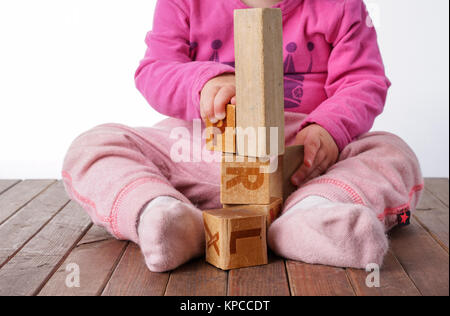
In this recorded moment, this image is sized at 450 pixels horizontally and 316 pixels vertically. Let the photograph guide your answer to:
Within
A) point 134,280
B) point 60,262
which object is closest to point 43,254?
point 60,262

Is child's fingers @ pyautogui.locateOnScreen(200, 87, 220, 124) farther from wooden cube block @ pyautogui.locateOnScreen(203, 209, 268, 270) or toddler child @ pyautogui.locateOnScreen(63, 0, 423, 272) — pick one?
wooden cube block @ pyautogui.locateOnScreen(203, 209, 268, 270)

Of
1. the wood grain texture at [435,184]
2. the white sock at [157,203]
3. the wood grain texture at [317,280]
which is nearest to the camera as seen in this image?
the wood grain texture at [317,280]

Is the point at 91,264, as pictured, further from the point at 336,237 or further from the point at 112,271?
the point at 336,237

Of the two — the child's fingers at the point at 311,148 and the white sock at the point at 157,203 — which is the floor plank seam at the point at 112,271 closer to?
the white sock at the point at 157,203

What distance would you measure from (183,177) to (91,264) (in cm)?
22

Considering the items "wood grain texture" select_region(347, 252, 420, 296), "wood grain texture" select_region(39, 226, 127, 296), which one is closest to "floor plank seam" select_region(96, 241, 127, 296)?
"wood grain texture" select_region(39, 226, 127, 296)

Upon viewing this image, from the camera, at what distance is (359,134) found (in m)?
0.75

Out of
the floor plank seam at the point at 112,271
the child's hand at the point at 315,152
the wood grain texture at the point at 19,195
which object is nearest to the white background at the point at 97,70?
the wood grain texture at the point at 19,195

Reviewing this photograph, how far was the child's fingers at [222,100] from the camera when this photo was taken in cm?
57

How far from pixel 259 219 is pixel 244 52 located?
16 cm

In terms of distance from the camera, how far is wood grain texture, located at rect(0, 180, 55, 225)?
705 millimetres

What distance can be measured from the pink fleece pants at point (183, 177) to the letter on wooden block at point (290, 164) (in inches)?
1.1

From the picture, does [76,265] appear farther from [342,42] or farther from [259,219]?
[342,42]

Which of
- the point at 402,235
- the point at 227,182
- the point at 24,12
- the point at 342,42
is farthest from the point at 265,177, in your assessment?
the point at 24,12
